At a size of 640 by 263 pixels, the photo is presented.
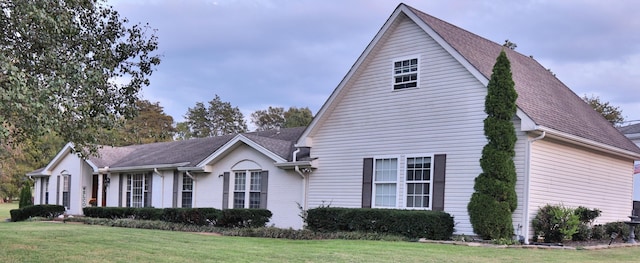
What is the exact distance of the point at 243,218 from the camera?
1944 cm

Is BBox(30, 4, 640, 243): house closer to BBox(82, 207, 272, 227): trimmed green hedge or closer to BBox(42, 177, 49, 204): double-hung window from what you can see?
BBox(82, 207, 272, 227): trimmed green hedge

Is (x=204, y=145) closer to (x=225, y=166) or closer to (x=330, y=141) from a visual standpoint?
(x=225, y=166)

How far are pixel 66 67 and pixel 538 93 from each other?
1270cm

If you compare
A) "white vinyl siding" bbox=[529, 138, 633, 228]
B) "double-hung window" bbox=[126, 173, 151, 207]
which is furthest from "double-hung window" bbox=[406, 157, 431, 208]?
"double-hung window" bbox=[126, 173, 151, 207]

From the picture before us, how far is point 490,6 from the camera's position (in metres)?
18.4

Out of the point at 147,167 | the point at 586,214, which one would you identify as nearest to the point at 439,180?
the point at 586,214

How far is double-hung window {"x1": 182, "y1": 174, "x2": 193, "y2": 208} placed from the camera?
24.1m

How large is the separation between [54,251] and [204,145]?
1721cm

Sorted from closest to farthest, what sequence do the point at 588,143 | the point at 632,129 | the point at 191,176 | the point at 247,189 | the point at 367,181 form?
the point at 588,143, the point at 367,181, the point at 247,189, the point at 191,176, the point at 632,129

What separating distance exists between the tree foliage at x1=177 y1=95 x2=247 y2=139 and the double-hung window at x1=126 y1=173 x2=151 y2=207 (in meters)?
35.1

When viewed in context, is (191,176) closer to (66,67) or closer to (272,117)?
(66,67)

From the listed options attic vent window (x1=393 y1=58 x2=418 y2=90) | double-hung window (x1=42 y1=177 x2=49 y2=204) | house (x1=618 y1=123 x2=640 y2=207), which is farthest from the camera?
double-hung window (x1=42 y1=177 x2=49 y2=204)

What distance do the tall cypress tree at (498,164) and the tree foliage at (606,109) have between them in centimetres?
2681

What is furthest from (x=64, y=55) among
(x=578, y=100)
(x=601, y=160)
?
(x=578, y=100)
